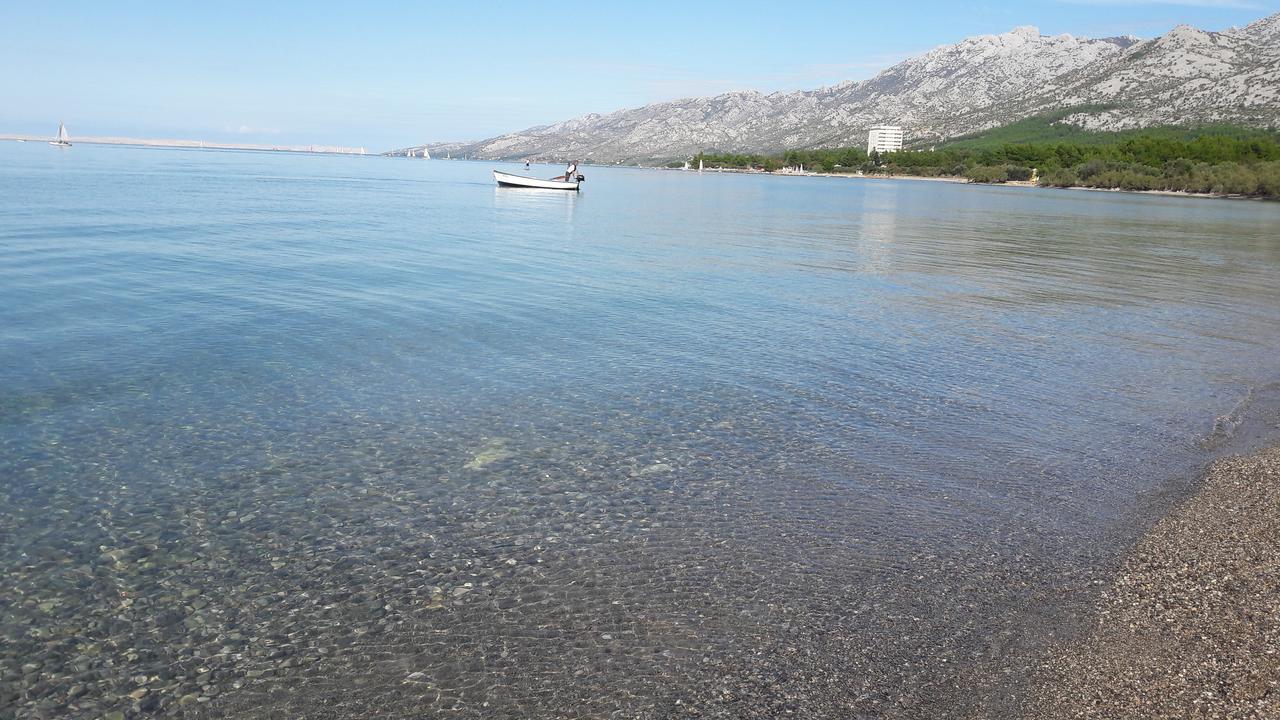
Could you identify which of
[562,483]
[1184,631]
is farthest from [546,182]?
[1184,631]

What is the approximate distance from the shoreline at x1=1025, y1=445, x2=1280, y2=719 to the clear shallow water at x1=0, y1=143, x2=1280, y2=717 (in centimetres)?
41

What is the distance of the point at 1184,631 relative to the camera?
8055 millimetres

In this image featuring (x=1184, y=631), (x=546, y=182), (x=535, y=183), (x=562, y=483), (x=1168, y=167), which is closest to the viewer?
(x=1184, y=631)

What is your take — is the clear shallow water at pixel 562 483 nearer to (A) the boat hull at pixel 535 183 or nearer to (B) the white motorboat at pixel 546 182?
(B) the white motorboat at pixel 546 182

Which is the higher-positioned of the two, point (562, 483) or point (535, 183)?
point (535, 183)

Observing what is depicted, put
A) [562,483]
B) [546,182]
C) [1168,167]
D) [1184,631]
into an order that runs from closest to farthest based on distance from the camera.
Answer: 1. [1184,631]
2. [562,483]
3. [546,182]
4. [1168,167]

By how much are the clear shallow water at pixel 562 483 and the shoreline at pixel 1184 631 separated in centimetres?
41

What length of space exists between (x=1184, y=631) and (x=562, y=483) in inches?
283

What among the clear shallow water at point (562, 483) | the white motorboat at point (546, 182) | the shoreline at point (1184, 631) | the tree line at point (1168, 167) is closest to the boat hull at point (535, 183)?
the white motorboat at point (546, 182)

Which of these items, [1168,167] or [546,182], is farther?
[1168,167]

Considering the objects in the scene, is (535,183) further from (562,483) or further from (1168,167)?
(1168,167)

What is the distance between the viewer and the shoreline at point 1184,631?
698cm

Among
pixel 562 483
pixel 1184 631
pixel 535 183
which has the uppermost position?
pixel 535 183

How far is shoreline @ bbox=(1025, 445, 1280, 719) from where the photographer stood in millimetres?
6977
